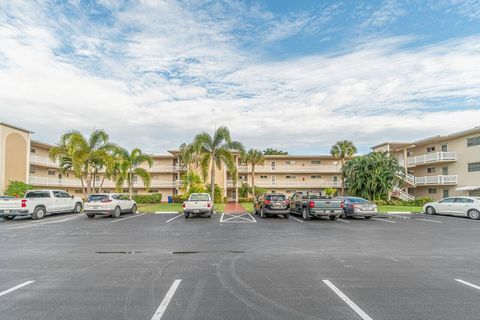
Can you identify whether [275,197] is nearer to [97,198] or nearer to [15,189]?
[97,198]

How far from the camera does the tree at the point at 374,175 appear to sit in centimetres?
3250

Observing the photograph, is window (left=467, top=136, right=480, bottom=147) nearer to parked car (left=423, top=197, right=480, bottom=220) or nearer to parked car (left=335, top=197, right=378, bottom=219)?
parked car (left=423, top=197, right=480, bottom=220)

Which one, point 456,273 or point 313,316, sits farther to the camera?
point 456,273

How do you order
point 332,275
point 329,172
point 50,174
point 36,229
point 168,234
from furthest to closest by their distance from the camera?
point 329,172
point 50,174
point 36,229
point 168,234
point 332,275

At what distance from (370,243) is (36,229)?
14.5m

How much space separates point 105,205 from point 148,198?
2153 cm

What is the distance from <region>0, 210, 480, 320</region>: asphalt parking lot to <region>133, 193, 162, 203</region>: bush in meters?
27.9

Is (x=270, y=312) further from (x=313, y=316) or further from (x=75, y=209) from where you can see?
(x=75, y=209)

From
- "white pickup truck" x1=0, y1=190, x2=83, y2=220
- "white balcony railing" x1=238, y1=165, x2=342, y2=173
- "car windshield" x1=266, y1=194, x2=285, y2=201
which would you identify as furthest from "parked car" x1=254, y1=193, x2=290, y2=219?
"white balcony railing" x1=238, y1=165, x2=342, y2=173

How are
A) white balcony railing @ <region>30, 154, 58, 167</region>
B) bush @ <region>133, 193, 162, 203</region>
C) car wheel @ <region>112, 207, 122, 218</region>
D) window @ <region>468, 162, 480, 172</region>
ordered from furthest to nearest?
bush @ <region>133, 193, 162, 203</region>
white balcony railing @ <region>30, 154, 58, 167</region>
window @ <region>468, 162, 480, 172</region>
car wheel @ <region>112, 207, 122, 218</region>

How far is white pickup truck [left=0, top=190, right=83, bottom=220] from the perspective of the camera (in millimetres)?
17438

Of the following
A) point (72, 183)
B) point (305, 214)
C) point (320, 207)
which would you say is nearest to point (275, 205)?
point (305, 214)

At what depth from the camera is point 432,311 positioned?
4.48 m

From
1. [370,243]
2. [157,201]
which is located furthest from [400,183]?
[157,201]
